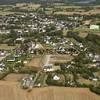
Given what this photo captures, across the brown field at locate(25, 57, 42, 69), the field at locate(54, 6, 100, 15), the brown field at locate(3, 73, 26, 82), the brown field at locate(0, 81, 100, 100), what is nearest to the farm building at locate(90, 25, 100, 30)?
the field at locate(54, 6, 100, 15)

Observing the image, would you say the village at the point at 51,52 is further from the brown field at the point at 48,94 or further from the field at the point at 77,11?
the field at the point at 77,11

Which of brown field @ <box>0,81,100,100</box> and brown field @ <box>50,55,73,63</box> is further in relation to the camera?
brown field @ <box>50,55,73,63</box>

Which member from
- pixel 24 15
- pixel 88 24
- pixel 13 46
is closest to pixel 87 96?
pixel 13 46

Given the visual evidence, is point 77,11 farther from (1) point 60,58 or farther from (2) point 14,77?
(2) point 14,77

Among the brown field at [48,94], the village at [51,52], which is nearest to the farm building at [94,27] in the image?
the village at [51,52]

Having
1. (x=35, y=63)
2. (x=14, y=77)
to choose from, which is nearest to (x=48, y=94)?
(x=14, y=77)

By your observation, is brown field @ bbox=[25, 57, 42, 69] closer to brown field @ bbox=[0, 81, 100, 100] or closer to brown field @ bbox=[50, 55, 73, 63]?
brown field @ bbox=[50, 55, 73, 63]

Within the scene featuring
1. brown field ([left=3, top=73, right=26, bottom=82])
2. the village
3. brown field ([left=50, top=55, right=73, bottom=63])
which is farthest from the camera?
brown field ([left=50, top=55, right=73, bottom=63])
